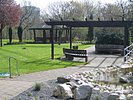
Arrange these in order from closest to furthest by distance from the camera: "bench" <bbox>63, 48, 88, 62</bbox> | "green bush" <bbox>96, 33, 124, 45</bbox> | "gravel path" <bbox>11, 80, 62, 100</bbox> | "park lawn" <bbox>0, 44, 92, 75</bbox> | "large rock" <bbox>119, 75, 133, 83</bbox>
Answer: "gravel path" <bbox>11, 80, 62, 100</bbox>, "large rock" <bbox>119, 75, 133, 83</bbox>, "park lawn" <bbox>0, 44, 92, 75</bbox>, "bench" <bbox>63, 48, 88, 62</bbox>, "green bush" <bbox>96, 33, 124, 45</bbox>

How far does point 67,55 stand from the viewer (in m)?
21.2

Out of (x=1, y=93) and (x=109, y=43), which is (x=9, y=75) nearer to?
(x=1, y=93)

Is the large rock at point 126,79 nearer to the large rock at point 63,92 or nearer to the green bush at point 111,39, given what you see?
the large rock at point 63,92

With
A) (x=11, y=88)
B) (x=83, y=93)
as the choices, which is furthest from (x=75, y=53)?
(x=83, y=93)

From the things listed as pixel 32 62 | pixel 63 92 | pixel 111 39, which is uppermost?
pixel 111 39

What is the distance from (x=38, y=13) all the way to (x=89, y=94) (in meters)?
64.8

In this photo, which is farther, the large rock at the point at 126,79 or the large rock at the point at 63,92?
the large rock at the point at 126,79

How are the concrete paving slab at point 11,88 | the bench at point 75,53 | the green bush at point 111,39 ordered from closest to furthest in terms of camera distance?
the concrete paving slab at point 11,88 < the bench at point 75,53 < the green bush at point 111,39

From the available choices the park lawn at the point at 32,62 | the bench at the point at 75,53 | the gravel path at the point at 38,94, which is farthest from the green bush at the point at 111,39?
the gravel path at the point at 38,94

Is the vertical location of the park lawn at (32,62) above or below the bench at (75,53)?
below

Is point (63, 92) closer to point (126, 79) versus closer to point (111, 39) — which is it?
A: point (126, 79)

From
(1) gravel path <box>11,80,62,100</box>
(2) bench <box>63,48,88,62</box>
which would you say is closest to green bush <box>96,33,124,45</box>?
(2) bench <box>63,48,88,62</box>

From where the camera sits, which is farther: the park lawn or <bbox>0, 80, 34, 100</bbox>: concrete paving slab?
the park lawn

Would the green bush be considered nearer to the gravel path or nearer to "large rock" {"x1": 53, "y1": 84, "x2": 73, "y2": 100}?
the gravel path
